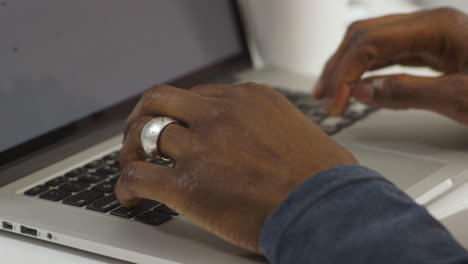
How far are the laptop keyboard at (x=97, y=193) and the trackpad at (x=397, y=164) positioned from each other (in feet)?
0.79

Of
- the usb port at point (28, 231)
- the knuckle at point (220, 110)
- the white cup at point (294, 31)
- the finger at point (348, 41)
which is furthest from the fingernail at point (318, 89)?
the usb port at point (28, 231)

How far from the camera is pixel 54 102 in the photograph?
35.2 inches

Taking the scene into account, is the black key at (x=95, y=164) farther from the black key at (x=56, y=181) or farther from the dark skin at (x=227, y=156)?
the dark skin at (x=227, y=156)

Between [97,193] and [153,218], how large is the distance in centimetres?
9

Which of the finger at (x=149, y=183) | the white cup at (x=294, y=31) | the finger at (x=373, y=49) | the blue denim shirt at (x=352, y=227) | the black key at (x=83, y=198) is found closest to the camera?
the blue denim shirt at (x=352, y=227)

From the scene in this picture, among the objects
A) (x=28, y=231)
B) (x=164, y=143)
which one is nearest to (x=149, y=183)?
(x=164, y=143)

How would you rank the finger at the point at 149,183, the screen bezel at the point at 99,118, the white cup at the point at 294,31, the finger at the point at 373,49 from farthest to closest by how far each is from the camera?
the white cup at the point at 294,31 → the finger at the point at 373,49 → the screen bezel at the point at 99,118 → the finger at the point at 149,183

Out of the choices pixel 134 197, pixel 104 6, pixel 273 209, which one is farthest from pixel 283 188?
pixel 104 6

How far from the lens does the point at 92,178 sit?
80cm

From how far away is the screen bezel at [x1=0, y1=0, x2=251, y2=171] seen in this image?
0.84 meters

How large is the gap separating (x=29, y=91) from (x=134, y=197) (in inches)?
10.1

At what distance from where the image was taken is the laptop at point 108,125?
680 mm

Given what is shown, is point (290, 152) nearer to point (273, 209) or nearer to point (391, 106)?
point (273, 209)

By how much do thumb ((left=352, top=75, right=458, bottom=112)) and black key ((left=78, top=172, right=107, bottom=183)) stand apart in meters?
0.36
